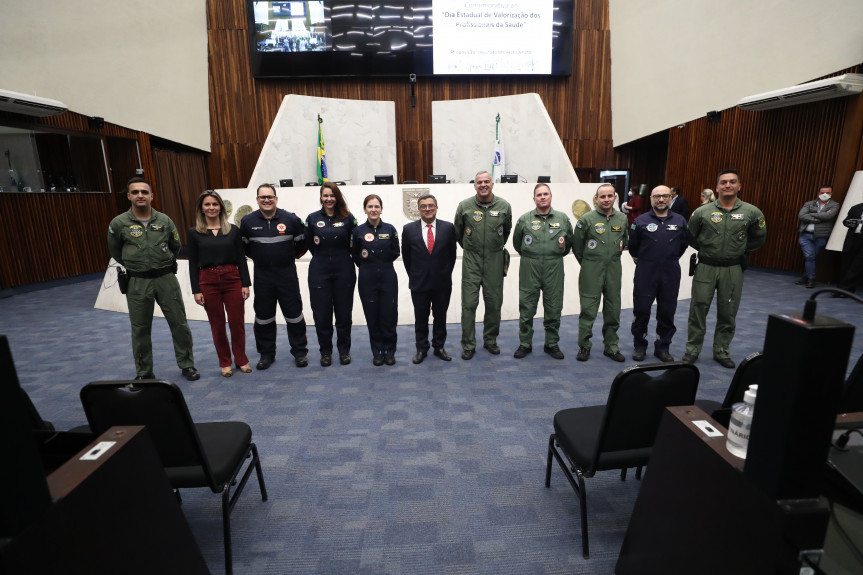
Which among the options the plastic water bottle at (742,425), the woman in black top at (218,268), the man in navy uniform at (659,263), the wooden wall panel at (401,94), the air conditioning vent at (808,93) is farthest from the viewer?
the wooden wall panel at (401,94)

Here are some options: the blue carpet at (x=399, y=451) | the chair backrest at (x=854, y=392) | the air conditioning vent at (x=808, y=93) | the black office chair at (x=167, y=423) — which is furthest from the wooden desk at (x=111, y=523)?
the air conditioning vent at (x=808, y=93)

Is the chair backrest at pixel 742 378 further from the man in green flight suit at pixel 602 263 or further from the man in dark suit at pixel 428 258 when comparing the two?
the man in dark suit at pixel 428 258

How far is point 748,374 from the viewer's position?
1.56 m

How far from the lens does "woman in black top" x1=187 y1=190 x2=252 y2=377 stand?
324 cm

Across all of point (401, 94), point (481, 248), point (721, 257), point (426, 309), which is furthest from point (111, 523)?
point (401, 94)

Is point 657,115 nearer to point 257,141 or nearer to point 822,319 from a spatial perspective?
point 257,141

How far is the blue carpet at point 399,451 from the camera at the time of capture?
1672mm

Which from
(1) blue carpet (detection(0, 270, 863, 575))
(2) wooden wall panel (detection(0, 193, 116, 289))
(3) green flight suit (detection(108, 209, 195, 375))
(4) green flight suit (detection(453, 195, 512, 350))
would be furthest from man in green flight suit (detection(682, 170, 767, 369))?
(2) wooden wall panel (detection(0, 193, 116, 289))

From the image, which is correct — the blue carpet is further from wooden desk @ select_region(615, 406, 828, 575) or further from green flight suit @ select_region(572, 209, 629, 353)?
wooden desk @ select_region(615, 406, 828, 575)

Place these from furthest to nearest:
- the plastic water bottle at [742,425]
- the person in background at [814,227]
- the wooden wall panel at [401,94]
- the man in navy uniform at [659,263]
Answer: the wooden wall panel at [401,94]
the person in background at [814,227]
the man in navy uniform at [659,263]
the plastic water bottle at [742,425]

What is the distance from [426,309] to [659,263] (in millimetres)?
1979

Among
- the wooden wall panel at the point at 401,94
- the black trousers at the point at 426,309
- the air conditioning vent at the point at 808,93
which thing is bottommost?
the black trousers at the point at 426,309

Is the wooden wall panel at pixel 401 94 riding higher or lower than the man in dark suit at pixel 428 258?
higher

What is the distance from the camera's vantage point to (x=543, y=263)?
362 centimetres
